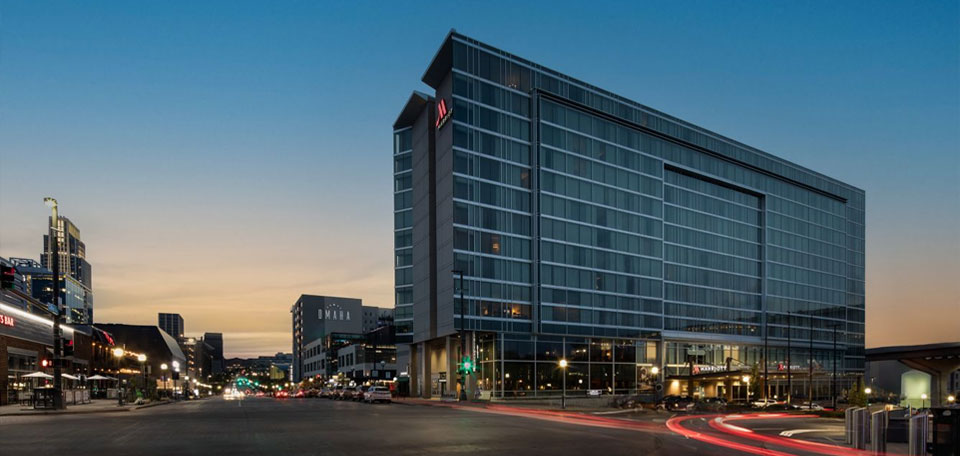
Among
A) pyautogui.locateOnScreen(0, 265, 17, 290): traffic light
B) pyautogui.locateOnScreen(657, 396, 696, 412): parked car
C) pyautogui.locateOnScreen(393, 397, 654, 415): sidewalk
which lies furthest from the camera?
pyautogui.locateOnScreen(657, 396, 696, 412): parked car

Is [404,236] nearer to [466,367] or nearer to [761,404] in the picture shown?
[466,367]

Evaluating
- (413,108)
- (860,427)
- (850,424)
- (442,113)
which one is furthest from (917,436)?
(413,108)

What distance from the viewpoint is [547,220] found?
76000 millimetres

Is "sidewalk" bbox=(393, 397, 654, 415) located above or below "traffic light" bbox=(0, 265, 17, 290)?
below

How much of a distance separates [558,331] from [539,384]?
616 cm

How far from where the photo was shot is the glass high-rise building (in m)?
72.1

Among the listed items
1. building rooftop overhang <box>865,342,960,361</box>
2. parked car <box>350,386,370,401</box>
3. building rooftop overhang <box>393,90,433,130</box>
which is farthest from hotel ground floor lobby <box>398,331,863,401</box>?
building rooftop overhang <box>393,90,433,130</box>

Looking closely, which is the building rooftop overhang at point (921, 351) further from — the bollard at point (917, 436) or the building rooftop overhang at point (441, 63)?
the bollard at point (917, 436)

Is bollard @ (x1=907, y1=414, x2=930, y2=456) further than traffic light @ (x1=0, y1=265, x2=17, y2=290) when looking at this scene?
No

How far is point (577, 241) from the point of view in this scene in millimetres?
78688

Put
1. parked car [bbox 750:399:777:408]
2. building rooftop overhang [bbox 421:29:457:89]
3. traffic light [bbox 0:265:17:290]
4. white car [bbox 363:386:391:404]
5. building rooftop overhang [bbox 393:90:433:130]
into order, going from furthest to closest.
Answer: building rooftop overhang [bbox 393:90:433:130]
building rooftop overhang [bbox 421:29:457:89]
white car [bbox 363:386:391:404]
parked car [bbox 750:399:777:408]
traffic light [bbox 0:265:17:290]

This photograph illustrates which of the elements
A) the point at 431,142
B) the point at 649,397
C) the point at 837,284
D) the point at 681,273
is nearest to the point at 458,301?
the point at 431,142

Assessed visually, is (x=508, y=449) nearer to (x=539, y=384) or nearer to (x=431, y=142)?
(x=539, y=384)

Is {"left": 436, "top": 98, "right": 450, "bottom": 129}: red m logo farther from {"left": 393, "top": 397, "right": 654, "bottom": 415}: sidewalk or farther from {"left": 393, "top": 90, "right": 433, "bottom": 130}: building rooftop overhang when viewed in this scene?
{"left": 393, "top": 397, "right": 654, "bottom": 415}: sidewalk
